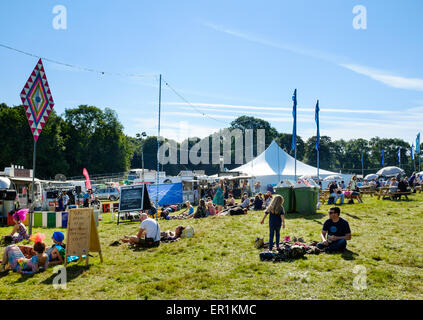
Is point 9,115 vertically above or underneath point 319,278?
above

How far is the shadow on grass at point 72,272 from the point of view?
20.6ft

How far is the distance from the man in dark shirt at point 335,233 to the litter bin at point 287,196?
674 cm

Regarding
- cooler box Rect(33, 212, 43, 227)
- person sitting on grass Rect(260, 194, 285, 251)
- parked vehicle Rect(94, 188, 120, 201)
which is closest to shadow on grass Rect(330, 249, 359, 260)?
person sitting on grass Rect(260, 194, 285, 251)

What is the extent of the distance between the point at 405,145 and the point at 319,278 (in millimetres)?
107350

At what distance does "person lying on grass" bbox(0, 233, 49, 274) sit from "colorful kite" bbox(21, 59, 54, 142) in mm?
5009

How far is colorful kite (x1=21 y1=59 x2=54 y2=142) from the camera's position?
36.3 feet

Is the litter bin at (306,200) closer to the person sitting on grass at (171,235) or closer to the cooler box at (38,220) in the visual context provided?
the person sitting on grass at (171,235)

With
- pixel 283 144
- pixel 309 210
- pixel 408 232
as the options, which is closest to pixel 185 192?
pixel 309 210

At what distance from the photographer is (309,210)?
14.4 meters

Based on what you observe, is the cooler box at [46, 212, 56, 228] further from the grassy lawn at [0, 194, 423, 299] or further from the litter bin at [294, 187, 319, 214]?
the litter bin at [294, 187, 319, 214]

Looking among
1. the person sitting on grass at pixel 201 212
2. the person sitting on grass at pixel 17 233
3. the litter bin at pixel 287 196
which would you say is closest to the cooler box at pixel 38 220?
the person sitting on grass at pixel 17 233

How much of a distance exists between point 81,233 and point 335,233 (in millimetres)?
5754

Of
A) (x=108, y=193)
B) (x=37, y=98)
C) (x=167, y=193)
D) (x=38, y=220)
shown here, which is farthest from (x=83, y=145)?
(x=37, y=98)
